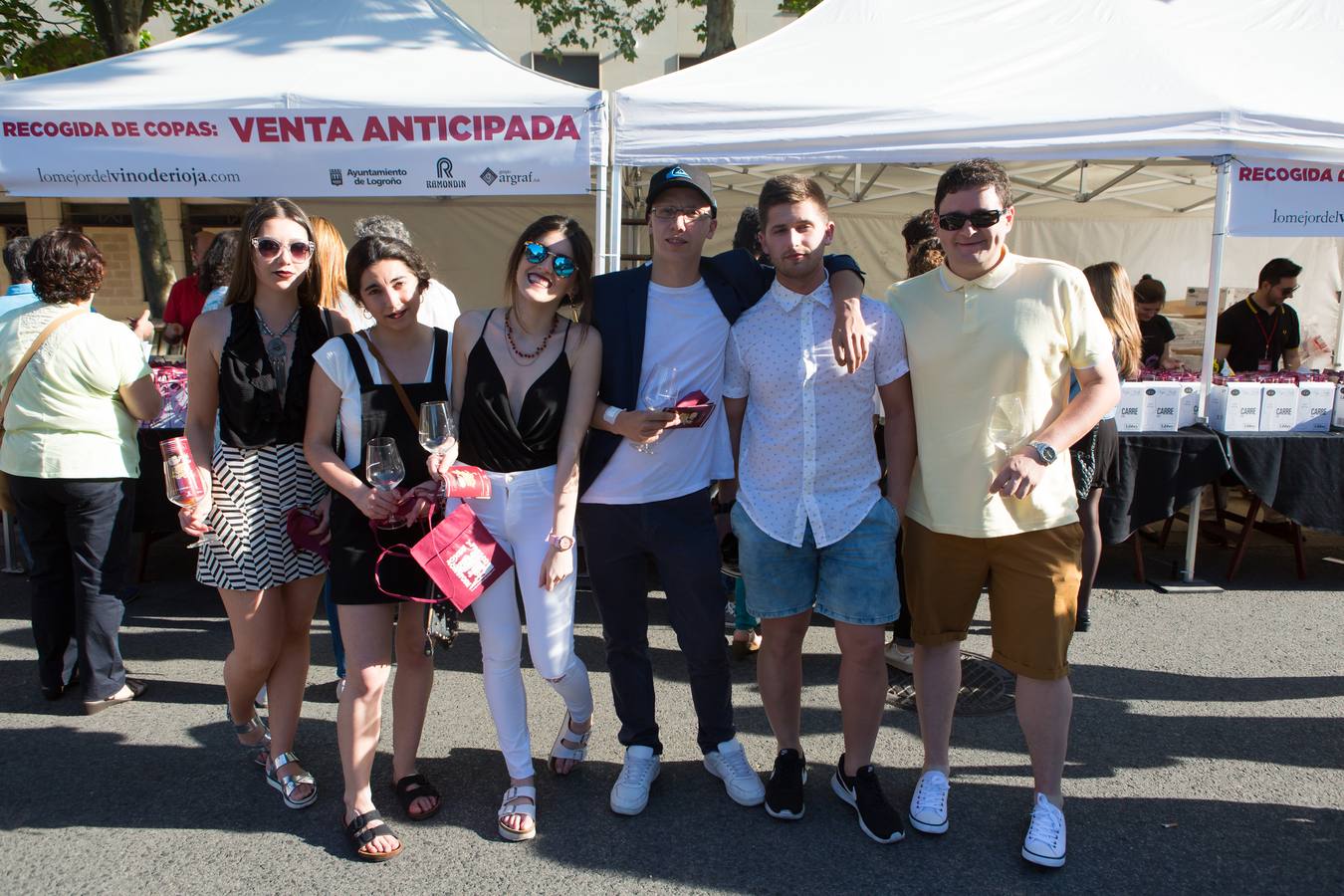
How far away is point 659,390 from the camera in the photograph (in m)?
2.56

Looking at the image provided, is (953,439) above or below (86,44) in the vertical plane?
below

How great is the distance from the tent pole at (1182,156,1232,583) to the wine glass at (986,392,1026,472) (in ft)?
10.7

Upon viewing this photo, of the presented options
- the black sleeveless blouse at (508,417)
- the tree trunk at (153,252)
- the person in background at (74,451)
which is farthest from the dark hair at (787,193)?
the tree trunk at (153,252)

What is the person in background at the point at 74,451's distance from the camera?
141 inches

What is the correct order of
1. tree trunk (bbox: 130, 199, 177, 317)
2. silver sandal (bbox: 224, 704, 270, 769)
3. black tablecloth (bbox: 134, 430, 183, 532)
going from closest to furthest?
1. silver sandal (bbox: 224, 704, 270, 769)
2. black tablecloth (bbox: 134, 430, 183, 532)
3. tree trunk (bbox: 130, 199, 177, 317)

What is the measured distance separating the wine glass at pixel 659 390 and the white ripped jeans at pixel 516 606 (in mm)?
359

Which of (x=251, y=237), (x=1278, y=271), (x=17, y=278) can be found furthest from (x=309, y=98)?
(x=1278, y=271)

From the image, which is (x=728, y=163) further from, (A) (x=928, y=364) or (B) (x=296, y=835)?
(B) (x=296, y=835)

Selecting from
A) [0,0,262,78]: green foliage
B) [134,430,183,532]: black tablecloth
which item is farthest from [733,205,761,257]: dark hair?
[0,0,262,78]: green foliage

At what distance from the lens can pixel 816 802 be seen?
297cm

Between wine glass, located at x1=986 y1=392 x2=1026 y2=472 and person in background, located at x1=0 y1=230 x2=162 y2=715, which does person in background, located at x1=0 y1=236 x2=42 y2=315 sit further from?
wine glass, located at x1=986 y1=392 x2=1026 y2=472

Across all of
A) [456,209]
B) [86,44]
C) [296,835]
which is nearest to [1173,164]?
[456,209]

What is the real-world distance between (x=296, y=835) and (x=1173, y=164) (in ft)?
31.0

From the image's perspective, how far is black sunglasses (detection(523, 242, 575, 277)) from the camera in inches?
103
